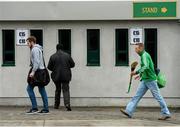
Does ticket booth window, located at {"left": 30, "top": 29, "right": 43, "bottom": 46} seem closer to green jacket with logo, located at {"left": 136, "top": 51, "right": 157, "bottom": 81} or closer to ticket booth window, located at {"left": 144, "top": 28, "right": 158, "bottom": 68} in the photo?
ticket booth window, located at {"left": 144, "top": 28, "right": 158, "bottom": 68}

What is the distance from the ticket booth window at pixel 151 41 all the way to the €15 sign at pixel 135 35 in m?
0.18

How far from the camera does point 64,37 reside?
1620 cm

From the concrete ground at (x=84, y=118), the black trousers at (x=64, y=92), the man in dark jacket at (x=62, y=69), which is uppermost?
the man in dark jacket at (x=62, y=69)

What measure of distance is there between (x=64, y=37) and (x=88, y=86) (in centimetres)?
148

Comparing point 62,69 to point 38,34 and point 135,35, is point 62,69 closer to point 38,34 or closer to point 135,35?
point 38,34

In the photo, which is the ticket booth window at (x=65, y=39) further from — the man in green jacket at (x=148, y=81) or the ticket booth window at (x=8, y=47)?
the man in green jacket at (x=148, y=81)

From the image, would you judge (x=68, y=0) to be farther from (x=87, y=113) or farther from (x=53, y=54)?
(x=87, y=113)

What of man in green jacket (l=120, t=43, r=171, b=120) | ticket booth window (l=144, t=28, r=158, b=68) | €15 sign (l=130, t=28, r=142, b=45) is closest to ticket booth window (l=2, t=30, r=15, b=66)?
€15 sign (l=130, t=28, r=142, b=45)

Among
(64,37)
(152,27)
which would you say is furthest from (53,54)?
(152,27)

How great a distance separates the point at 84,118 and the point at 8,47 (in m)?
3.94

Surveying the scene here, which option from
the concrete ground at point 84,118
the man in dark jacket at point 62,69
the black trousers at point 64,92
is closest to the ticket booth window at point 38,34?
the man in dark jacket at point 62,69

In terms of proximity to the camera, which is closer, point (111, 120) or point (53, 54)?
point (111, 120)

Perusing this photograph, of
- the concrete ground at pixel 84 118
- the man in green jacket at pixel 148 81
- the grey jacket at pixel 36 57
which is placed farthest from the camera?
the grey jacket at pixel 36 57

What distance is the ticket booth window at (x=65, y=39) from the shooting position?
16172 millimetres
